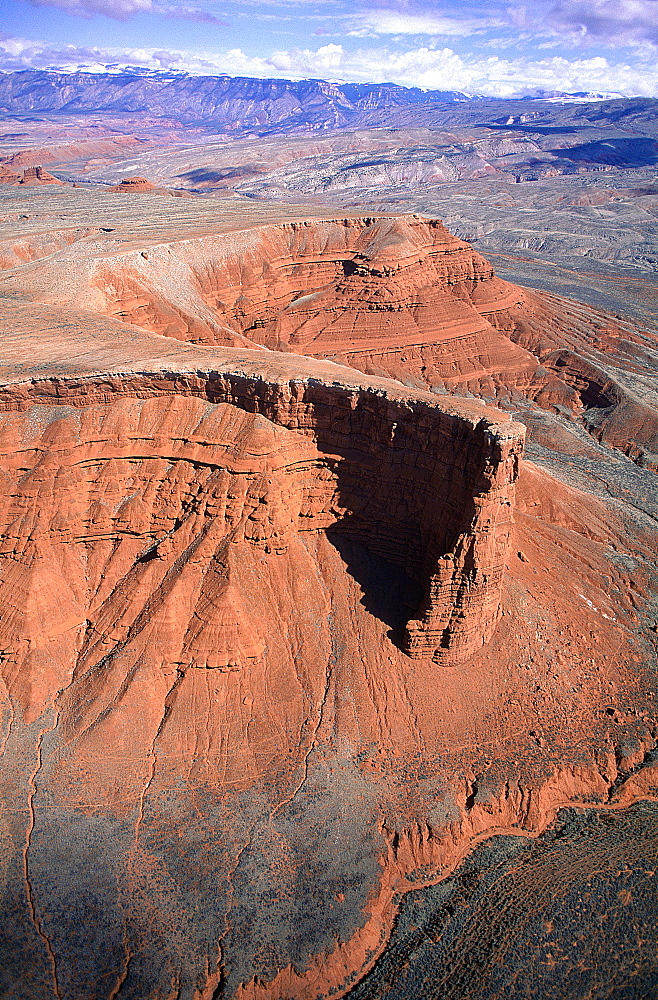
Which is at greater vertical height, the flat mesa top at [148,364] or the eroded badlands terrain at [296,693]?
the flat mesa top at [148,364]

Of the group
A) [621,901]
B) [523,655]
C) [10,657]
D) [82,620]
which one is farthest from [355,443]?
[621,901]

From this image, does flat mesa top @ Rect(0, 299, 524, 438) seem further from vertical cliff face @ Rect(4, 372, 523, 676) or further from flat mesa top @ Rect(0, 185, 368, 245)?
flat mesa top @ Rect(0, 185, 368, 245)

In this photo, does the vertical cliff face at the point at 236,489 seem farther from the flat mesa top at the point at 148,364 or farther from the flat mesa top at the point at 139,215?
the flat mesa top at the point at 139,215

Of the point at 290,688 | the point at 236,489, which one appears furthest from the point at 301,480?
the point at 290,688

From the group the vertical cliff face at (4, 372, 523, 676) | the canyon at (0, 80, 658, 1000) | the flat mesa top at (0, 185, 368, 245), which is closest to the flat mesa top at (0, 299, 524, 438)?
the canyon at (0, 80, 658, 1000)

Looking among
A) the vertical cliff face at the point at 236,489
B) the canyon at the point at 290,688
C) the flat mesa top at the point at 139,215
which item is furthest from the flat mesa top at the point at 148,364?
the flat mesa top at the point at 139,215

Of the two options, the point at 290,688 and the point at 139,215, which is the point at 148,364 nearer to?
the point at 290,688
